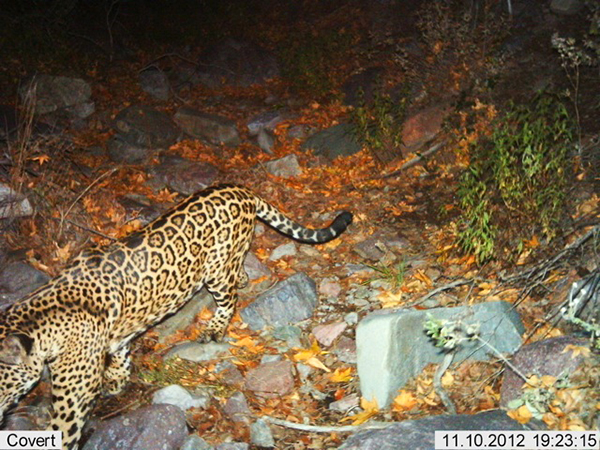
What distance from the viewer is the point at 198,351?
603cm

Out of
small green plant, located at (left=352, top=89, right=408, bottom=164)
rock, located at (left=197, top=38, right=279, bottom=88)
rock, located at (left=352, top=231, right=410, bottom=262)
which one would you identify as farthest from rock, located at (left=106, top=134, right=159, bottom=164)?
rock, located at (left=352, top=231, right=410, bottom=262)

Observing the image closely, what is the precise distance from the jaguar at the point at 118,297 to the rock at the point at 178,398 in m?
0.51

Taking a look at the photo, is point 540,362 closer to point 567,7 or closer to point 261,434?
point 261,434

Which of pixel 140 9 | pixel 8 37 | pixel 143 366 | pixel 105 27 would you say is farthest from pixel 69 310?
pixel 140 9

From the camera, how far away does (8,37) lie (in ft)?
40.0

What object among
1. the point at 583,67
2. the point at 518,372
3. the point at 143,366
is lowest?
the point at 143,366

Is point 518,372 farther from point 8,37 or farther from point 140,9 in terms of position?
point 140,9

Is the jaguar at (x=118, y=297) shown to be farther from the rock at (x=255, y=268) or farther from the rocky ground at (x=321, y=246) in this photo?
the rock at (x=255, y=268)

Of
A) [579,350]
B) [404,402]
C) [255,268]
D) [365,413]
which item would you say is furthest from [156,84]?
[579,350]

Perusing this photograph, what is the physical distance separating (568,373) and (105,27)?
40.3 feet

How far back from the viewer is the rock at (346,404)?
516cm

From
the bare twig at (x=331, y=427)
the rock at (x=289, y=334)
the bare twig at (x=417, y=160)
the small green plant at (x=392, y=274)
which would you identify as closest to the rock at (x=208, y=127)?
the bare twig at (x=417, y=160)

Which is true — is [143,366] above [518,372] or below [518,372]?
below

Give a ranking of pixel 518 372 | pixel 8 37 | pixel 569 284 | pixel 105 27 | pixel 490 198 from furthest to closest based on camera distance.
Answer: pixel 105 27 < pixel 8 37 < pixel 490 198 < pixel 569 284 < pixel 518 372
